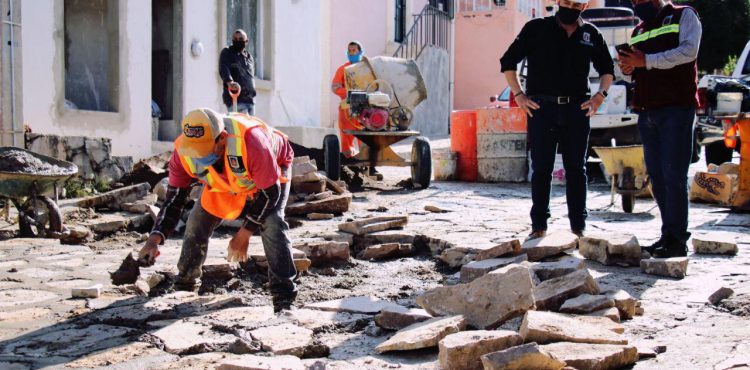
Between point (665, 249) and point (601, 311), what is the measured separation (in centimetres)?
161

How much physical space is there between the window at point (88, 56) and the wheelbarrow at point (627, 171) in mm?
5676

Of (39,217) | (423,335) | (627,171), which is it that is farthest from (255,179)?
(627,171)

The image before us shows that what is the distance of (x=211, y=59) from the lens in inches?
446

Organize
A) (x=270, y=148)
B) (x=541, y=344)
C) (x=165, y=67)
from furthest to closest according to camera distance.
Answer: (x=165, y=67), (x=270, y=148), (x=541, y=344)

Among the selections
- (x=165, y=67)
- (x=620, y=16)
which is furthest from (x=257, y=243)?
(x=620, y=16)

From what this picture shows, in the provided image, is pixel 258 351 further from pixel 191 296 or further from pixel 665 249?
pixel 665 249

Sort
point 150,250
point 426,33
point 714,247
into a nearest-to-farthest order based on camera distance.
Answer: point 150,250
point 714,247
point 426,33

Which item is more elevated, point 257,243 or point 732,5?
point 732,5

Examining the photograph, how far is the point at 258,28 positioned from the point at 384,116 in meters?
4.04

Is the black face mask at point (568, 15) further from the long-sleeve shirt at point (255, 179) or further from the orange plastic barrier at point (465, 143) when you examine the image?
the orange plastic barrier at point (465, 143)

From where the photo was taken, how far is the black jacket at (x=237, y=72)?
32.3 ft

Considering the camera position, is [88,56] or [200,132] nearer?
[200,132]

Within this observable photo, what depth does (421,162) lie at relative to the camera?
10.1m

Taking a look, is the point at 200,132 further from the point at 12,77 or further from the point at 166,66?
the point at 166,66
